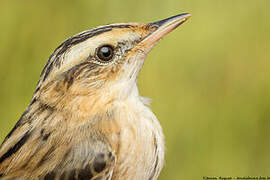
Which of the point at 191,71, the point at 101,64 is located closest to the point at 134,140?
the point at 101,64

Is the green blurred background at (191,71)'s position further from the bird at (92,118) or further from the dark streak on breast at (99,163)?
the dark streak on breast at (99,163)

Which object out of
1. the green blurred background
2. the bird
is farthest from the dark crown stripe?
the green blurred background

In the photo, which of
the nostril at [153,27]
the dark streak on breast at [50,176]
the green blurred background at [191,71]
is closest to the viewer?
the dark streak on breast at [50,176]

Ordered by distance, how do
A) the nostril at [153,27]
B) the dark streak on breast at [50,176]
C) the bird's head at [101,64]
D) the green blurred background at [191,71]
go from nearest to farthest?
the dark streak on breast at [50,176] → the bird's head at [101,64] → the nostril at [153,27] → the green blurred background at [191,71]

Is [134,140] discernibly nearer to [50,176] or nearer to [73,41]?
[50,176]

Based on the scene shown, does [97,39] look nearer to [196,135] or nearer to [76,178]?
[76,178]

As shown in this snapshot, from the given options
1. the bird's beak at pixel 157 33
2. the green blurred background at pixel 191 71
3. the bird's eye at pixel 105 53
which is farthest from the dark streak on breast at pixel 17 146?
the green blurred background at pixel 191 71

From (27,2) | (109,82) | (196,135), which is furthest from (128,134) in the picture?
(27,2)

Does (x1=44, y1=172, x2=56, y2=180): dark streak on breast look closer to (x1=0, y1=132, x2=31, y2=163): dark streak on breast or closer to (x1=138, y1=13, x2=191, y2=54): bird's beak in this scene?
(x1=0, y1=132, x2=31, y2=163): dark streak on breast
